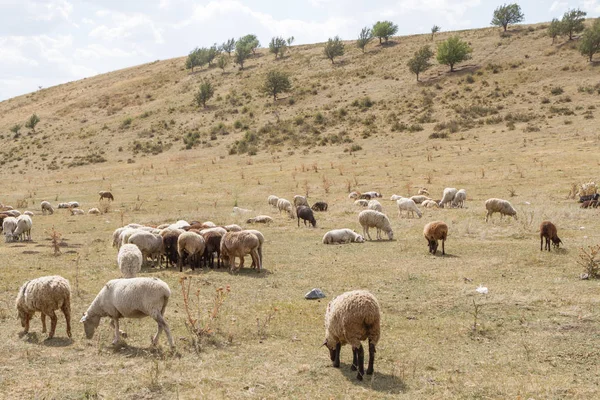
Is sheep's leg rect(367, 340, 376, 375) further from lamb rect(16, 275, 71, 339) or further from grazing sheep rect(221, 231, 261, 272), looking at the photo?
grazing sheep rect(221, 231, 261, 272)

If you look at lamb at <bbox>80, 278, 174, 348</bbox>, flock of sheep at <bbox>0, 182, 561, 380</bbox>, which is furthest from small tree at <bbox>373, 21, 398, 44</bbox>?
lamb at <bbox>80, 278, 174, 348</bbox>

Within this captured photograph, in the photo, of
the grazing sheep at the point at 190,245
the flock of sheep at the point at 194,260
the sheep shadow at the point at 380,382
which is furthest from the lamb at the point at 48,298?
the grazing sheep at the point at 190,245

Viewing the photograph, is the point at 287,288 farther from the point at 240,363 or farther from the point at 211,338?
the point at 240,363

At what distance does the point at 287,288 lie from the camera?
41.3ft

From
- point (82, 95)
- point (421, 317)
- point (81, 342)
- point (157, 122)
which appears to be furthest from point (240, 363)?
point (82, 95)

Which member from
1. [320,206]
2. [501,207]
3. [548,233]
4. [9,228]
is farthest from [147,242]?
[501,207]

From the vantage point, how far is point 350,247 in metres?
17.7

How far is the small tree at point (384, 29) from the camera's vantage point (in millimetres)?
90688

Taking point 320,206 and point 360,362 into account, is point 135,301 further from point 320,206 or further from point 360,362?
point 320,206

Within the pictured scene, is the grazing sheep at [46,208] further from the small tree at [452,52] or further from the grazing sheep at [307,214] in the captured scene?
the small tree at [452,52]

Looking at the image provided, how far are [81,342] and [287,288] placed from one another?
5.23m

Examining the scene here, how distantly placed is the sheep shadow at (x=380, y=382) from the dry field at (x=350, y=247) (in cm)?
4

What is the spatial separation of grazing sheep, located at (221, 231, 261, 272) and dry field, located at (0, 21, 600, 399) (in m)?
0.56

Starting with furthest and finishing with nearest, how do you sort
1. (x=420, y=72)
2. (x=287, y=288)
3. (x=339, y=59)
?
(x=339, y=59) → (x=420, y=72) → (x=287, y=288)
